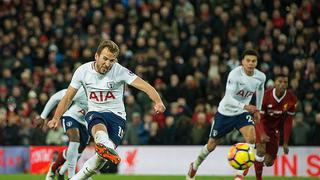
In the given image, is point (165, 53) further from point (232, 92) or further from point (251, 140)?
point (251, 140)

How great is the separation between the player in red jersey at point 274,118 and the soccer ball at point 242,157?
1121mm

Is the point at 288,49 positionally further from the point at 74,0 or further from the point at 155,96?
the point at 155,96

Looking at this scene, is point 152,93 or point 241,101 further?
point 241,101

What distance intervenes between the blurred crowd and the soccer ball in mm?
5888

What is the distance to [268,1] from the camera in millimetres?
21469

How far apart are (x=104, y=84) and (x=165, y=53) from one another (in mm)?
9552

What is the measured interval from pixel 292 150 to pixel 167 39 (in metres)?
5.33

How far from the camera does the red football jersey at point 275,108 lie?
Result: 13.8 metres

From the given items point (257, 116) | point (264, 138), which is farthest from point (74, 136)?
point (264, 138)

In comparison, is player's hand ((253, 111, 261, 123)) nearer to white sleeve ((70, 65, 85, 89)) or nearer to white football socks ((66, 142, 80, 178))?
white football socks ((66, 142, 80, 178))

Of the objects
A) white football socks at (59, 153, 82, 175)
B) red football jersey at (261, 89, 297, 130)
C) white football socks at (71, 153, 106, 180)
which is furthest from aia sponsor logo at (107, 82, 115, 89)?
red football jersey at (261, 89, 297, 130)

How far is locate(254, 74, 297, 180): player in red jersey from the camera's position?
13523 mm

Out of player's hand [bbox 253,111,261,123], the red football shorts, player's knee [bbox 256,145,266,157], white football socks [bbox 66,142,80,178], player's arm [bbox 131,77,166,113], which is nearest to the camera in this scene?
player's arm [bbox 131,77,166,113]

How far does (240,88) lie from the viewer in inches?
516
